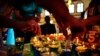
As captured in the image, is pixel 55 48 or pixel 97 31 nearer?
pixel 97 31

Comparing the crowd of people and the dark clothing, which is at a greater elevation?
the crowd of people

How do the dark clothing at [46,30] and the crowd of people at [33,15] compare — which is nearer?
the crowd of people at [33,15]

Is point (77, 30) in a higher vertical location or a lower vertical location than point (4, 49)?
higher

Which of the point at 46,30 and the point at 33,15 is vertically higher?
the point at 33,15

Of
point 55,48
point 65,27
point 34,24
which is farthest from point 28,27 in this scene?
point 55,48

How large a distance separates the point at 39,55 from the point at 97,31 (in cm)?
28

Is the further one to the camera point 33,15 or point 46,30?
point 46,30

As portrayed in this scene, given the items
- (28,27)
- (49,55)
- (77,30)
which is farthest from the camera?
(49,55)

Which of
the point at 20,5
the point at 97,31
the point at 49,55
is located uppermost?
the point at 20,5

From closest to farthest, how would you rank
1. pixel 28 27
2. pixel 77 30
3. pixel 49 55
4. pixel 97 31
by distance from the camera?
pixel 77 30
pixel 28 27
pixel 97 31
pixel 49 55

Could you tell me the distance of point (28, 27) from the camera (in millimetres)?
839

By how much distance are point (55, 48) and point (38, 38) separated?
9 cm

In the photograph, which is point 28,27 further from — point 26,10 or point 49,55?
point 49,55

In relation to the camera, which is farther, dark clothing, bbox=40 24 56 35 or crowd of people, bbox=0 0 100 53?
dark clothing, bbox=40 24 56 35
